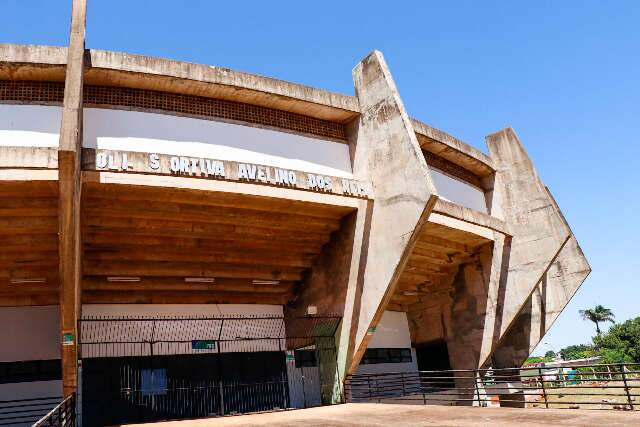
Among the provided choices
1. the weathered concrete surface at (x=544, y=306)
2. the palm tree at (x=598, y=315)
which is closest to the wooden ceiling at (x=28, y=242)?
the weathered concrete surface at (x=544, y=306)

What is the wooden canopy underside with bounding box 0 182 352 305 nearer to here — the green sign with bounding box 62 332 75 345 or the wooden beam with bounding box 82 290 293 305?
the wooden beam with bounding box 82 290 293 305

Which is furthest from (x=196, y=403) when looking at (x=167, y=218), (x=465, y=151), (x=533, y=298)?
(x=533, y=298)

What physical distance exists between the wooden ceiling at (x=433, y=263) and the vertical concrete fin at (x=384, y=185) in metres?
2.65

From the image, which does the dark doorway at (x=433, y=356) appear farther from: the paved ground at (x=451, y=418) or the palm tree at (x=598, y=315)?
the palm tree at (x=598, y=315)

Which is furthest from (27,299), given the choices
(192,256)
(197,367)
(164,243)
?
(197,367)

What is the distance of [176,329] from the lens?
1945 centimetres

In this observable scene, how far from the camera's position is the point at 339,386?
60.1 feet

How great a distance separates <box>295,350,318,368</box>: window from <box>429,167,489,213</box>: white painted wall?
9.16 meters

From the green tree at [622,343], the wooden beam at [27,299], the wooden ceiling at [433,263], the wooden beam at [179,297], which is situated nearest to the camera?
the wooden beam at [27,299]

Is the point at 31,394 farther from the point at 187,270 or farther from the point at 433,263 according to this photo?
the point at 433,263

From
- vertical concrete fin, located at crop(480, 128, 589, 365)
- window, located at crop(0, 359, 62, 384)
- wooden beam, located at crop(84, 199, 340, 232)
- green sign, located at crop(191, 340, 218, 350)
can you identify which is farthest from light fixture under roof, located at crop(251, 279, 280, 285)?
vertical concrete fin, located at crop(480, 128, 589, 365)

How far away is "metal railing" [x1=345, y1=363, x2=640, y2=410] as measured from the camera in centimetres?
1169

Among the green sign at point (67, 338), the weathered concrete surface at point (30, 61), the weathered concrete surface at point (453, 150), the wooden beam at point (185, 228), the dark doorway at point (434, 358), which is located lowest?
the dark doorway at point (434, 358)

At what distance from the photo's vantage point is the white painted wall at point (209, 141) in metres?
15.0
